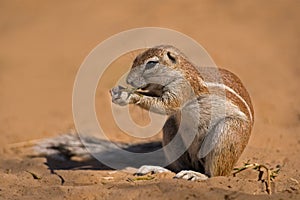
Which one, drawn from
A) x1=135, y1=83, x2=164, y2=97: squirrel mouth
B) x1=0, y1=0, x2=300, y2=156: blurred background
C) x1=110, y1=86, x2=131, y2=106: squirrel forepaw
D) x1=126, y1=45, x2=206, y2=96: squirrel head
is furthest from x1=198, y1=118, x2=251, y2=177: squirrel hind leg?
x1=0, y1=0, x2=300, y2=156: blurred background

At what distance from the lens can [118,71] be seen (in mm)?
8297

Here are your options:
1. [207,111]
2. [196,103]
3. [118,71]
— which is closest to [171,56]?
[196,103]

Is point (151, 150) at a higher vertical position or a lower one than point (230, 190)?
Result: higher

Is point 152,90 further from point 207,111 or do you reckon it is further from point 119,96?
point 207,111

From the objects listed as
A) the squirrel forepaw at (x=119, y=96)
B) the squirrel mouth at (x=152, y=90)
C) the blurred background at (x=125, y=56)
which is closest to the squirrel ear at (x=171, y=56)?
the squirrel mouth at (x=152, y=90)

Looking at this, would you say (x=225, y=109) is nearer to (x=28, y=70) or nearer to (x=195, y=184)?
(x=195, y=184)

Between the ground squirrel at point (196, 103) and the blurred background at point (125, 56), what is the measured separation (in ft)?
4.44

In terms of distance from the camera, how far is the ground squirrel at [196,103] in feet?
15.4

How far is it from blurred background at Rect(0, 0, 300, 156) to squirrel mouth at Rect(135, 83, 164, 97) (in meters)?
1.58

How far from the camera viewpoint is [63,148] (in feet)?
19.7

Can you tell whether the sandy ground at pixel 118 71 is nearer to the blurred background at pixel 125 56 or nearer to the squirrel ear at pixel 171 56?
the blurred background at pixel 125 56

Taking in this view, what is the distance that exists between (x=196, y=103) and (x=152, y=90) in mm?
404

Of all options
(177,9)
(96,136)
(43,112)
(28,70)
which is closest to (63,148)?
(96,136)

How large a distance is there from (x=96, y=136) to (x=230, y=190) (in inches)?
105
